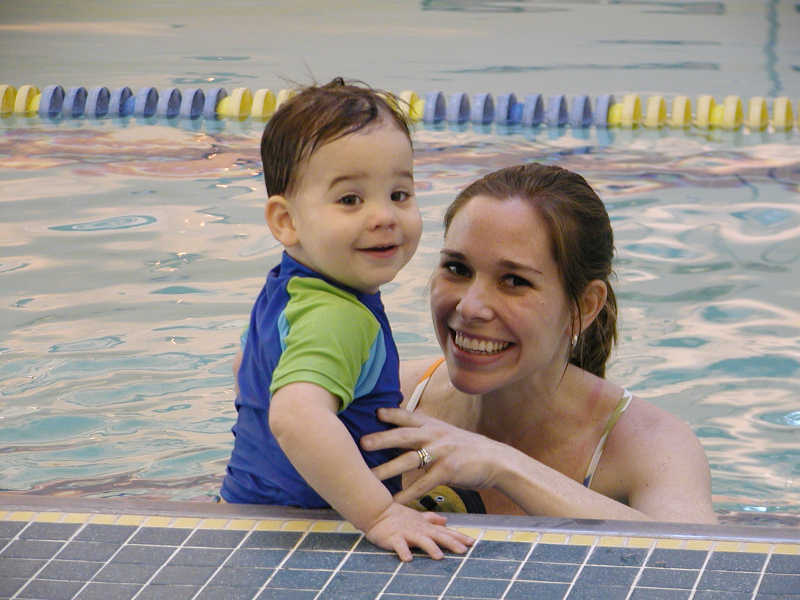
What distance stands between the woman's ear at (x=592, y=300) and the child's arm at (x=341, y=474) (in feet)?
2.70

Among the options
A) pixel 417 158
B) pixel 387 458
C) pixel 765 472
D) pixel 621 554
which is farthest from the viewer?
pixel 417 158

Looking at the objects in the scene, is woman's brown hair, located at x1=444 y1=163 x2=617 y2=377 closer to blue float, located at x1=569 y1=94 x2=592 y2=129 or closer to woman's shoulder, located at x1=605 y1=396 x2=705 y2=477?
woman's shoulder, located at x1=605 y1=396 x2=705 y2=477

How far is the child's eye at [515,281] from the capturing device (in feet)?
8.46

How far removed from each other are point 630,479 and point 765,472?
1.54 meters

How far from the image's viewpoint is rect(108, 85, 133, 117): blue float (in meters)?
8.91

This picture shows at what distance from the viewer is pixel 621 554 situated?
1.99 m

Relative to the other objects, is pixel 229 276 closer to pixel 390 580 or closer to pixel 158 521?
pixel 158 521

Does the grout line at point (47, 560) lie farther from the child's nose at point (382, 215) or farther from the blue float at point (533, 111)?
the blue float at point (533, 111)

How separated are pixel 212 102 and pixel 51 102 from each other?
1239 mm

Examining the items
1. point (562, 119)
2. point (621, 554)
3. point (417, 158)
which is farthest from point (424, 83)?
point (621, 554)

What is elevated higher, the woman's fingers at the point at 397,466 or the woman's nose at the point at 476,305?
the woman's nose at the point at 476,305

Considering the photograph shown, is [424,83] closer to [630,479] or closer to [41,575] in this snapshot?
[630,479]

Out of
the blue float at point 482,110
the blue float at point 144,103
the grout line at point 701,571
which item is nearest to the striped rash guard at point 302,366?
the grout line at point 701,571

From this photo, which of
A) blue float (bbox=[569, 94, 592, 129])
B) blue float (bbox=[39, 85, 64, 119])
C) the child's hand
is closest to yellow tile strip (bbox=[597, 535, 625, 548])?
the child's hand
